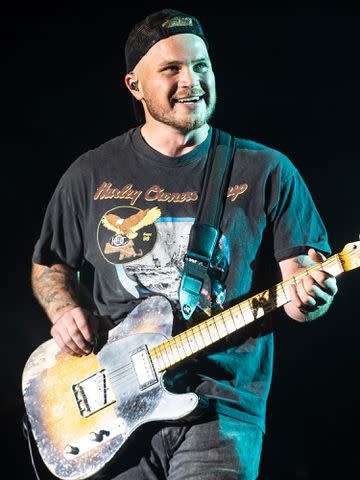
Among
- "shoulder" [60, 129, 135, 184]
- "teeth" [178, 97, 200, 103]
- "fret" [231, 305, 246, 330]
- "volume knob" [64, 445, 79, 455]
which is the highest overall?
"teeth" [178, 97, 200, 103]

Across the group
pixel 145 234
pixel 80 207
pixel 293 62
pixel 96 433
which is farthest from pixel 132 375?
pixel 293 62

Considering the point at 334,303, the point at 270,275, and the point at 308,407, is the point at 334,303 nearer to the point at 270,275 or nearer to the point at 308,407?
the point at 308,407

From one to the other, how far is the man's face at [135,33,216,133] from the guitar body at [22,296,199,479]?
850 millimetres

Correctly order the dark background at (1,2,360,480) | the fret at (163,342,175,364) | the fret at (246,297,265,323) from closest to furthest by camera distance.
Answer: the fret at (246,297,265,323) < the fret at (163,342,175,364) < the dark background at (1,2,360,480)

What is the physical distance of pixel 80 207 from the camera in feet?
9.70

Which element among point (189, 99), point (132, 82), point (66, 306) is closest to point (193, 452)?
point (66, 306)

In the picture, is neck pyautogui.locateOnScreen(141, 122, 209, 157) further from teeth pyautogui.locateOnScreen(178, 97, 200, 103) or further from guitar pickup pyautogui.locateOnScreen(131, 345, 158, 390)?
guitar pickup pyautogui.locateOnScreen(131, 345, 158, 390)

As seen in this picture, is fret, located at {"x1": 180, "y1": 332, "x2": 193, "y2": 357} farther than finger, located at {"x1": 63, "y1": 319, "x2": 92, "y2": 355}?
No

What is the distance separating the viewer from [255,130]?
3.82 m

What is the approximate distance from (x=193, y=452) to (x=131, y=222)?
994 millimetres

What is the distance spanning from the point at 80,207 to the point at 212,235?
703 mm

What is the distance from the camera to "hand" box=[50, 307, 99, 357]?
9.00ft

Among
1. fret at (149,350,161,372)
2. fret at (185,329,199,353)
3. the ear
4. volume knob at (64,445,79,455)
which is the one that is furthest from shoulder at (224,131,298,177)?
volume knob at (64,445,79,455)

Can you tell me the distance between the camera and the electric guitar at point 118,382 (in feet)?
7.88
